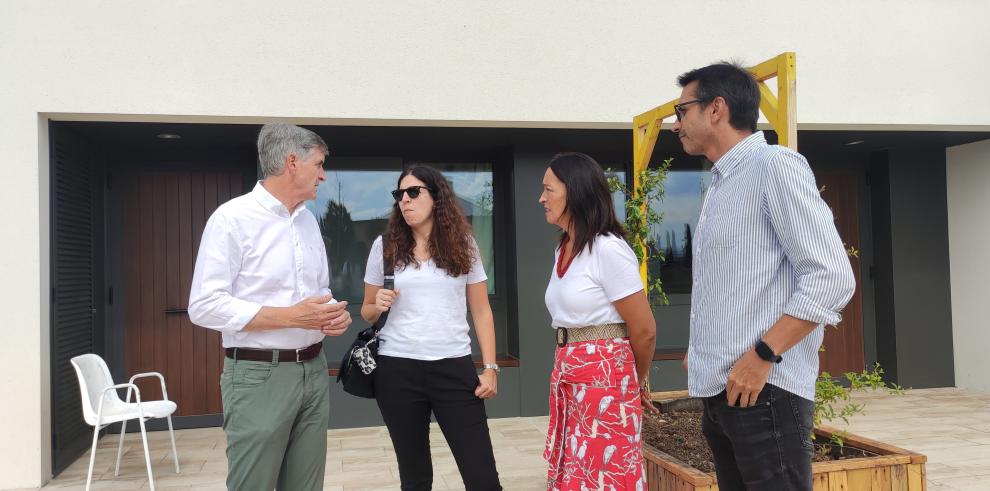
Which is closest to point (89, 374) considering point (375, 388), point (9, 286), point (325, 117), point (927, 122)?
point (9, 286)

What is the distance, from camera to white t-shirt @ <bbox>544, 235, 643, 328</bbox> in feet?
7.11

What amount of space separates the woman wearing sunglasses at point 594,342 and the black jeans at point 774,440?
0.51m

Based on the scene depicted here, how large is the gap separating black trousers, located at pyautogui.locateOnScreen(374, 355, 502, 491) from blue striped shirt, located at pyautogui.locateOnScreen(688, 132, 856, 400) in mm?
905

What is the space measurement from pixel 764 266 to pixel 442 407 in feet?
4.16

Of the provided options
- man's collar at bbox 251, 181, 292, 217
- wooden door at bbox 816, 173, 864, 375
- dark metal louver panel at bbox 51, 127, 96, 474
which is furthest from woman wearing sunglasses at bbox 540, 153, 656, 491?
wooden door at bbox 816, 173, 864, 375

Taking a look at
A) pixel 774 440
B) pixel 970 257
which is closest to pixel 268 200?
pixel 774 440

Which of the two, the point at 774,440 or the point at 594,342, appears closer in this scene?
the point at 774,440

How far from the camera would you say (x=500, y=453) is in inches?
196

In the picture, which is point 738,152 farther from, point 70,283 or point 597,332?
point 70,283

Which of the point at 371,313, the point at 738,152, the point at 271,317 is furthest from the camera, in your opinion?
the point at 371,313

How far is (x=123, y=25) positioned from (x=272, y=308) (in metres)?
3.52

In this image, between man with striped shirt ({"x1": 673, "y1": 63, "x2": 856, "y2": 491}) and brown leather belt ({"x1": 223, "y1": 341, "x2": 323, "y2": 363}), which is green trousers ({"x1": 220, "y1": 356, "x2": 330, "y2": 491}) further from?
man with striped shirt ({"x1": 673, "y1": 63, "x2": 856, "y2": 491})

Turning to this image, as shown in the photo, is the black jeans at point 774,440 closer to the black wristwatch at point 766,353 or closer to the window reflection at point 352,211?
the black wristwatch at point 766,353

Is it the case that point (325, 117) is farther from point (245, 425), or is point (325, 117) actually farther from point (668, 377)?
point (668, 377)
